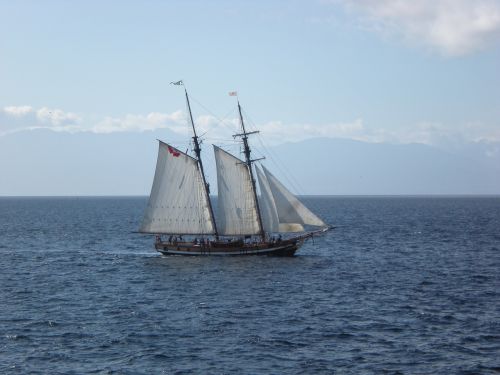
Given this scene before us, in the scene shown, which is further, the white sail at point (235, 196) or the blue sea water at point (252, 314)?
the white sail at point (235, 196)

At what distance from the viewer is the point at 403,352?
40844 millimetres

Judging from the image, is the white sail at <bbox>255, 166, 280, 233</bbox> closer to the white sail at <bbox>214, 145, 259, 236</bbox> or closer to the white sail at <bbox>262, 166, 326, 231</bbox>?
the white sail at <bbox>262, 166, 326, 231</bbox>

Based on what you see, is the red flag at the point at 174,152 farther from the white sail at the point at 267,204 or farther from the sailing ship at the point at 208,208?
the white sail at the point at 267,204

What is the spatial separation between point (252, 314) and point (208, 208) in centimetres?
3591

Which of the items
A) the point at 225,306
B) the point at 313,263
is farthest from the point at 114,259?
the point at 225,306

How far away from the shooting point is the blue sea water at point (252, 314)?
129ft

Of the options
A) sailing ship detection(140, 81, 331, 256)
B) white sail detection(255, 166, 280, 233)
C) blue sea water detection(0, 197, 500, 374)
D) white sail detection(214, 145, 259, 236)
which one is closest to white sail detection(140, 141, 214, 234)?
sailing ship detection(140, 81, 331, 256)

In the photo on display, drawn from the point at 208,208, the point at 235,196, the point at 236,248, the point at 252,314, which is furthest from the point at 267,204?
the point at 252,314

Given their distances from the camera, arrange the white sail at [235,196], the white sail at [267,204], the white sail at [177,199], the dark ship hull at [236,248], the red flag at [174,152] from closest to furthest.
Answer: the white sail at [267,204], the dark ship hull at [236,248], the white sail at [235,196], the red flag at [174,152], the white sail at [177,199]

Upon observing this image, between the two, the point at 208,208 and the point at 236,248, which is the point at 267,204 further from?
the point at 208,208

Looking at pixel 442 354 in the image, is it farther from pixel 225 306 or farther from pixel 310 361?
pixel 225 306

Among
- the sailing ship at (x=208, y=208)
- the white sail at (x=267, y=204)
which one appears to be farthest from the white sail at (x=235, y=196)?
the white sail at (x=267, y=204)

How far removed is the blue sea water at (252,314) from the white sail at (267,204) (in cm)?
470

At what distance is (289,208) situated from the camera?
263 ft
